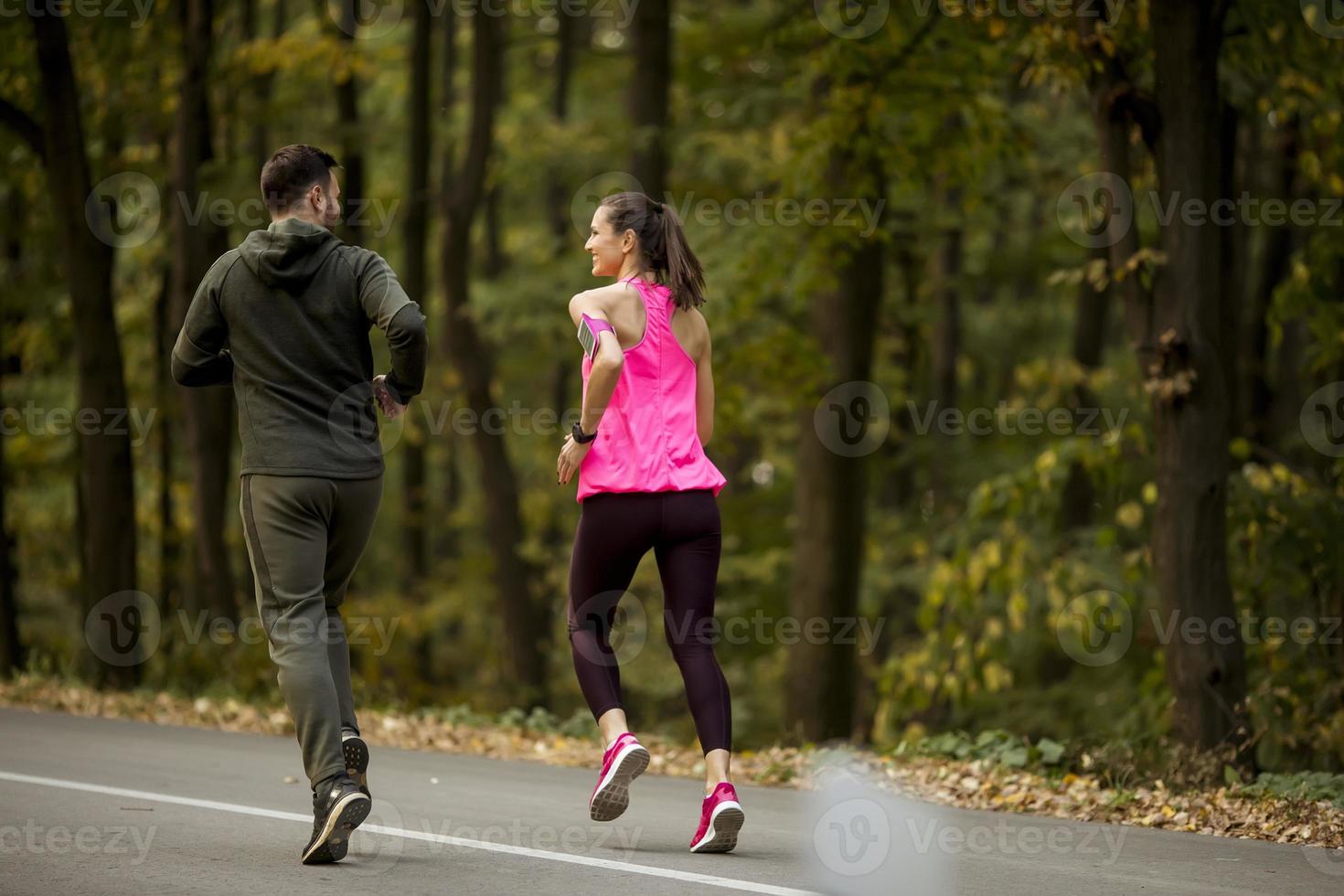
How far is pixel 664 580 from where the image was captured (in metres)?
5.59

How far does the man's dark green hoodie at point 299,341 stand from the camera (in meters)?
5.18

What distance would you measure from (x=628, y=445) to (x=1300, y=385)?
14.2 m

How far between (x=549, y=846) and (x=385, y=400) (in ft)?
5.45

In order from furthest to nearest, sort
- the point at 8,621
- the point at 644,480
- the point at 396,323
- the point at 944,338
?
the point at 944,338 → the point at 8,621 → the point at 644,480 → the point at 396,323

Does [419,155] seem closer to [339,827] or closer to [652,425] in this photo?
[652,425]

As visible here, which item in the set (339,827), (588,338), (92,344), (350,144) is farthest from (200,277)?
(339,827)

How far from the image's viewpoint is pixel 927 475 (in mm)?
22031

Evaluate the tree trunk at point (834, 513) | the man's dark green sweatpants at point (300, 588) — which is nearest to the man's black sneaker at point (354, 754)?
the man's dark green sweatpants at point (300, 588)

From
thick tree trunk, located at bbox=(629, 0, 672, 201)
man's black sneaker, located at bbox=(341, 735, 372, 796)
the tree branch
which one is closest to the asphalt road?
man's black sneaker, located at bbox=(341, 735, 372, 796)

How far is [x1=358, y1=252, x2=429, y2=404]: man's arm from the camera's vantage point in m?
5.15

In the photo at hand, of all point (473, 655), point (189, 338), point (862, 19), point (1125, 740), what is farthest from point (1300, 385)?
point (473, 655)

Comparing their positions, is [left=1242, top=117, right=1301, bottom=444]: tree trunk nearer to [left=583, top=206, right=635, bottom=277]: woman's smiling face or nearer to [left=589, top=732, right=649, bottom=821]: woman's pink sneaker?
[left=583, top=206, right=635, bottom=277]: woman's smiling face

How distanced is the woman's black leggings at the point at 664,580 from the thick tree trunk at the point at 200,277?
9.95m

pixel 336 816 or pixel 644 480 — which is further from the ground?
pixel 644 480
